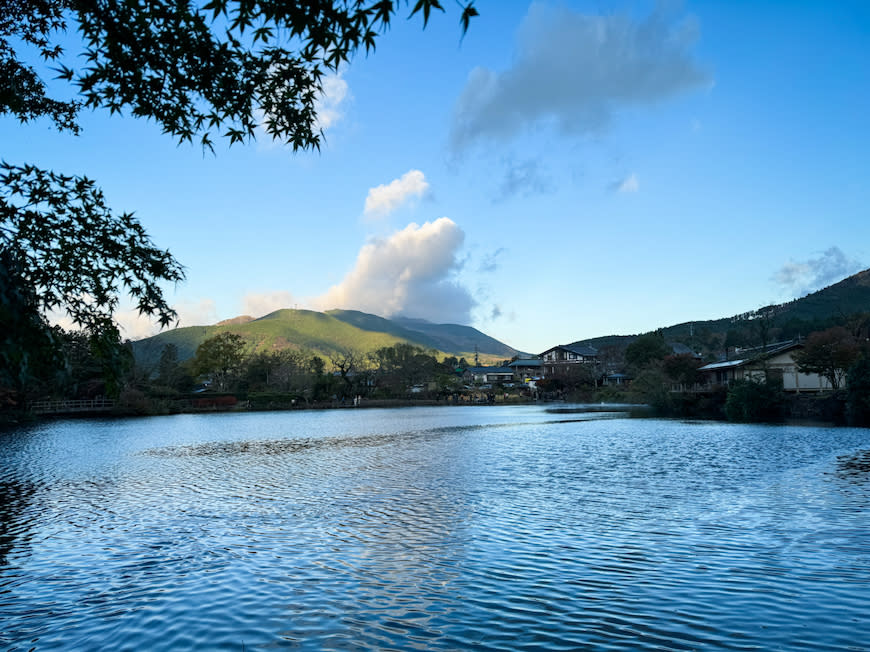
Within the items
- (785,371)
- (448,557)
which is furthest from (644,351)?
(448,557)

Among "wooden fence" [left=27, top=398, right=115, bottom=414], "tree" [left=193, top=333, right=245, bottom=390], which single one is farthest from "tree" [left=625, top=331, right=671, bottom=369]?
"wooden fence" [left=27, top=398, right=115, bottom=414]

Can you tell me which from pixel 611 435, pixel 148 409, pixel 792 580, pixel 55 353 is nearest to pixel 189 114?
pixel 55 353

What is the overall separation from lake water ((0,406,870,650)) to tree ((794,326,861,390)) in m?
26.9

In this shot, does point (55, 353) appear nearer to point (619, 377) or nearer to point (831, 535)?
point (831, 535)

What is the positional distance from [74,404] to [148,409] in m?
8.98

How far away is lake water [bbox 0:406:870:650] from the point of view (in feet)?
23.1

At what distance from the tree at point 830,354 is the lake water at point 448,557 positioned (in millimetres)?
26876

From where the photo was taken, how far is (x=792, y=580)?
8383mm

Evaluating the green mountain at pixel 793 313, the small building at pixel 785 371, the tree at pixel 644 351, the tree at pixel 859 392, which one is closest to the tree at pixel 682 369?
the small building at pixel 785 371

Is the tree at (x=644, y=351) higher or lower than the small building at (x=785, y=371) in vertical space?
→ higher

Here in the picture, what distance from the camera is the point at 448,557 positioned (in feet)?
33.1

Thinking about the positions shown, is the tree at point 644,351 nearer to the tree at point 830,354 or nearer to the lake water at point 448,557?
the tree at point 830,354

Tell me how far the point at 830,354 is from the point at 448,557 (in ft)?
153

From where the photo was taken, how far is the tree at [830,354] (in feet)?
141
